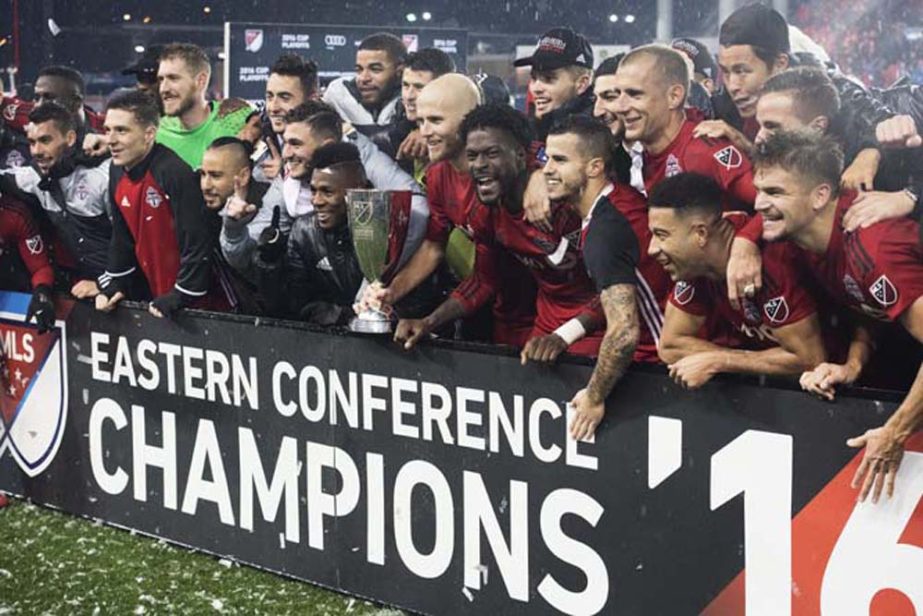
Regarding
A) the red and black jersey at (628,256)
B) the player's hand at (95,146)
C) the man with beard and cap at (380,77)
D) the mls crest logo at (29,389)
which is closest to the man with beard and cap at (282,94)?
the man with beard and cap at (380,77)

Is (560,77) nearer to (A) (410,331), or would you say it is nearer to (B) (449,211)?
(B) (449,211)

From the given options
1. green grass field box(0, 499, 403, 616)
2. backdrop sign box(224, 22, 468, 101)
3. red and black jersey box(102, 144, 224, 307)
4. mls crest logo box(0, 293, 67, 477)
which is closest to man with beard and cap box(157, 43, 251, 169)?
red and black jersey box(102, 144, 224, 307)

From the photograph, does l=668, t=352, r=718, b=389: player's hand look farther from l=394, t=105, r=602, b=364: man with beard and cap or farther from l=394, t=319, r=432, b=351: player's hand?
l=394, t=319, r=432, b=351: player's hand

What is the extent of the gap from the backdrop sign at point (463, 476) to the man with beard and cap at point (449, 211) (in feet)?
1.05

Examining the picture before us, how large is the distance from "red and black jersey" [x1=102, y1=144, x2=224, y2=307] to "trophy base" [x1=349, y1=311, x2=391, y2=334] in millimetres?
1089

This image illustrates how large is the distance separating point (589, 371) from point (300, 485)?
151 cm

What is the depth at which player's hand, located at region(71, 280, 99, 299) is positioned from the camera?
6.32 meters

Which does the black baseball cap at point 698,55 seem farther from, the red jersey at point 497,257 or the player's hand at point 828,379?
the player's hand at point 828,379

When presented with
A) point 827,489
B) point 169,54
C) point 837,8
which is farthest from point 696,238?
point 837,8

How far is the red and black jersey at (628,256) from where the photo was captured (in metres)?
4.36

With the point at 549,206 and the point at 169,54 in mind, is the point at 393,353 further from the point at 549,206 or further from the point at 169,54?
the point at 169,54

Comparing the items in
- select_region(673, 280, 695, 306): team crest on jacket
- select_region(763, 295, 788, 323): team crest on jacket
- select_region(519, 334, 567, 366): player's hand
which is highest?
select_region(763, 295, 788, 323): team crest on jacket

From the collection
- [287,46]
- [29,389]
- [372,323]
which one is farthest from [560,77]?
[287,46]

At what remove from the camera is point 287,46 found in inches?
646
